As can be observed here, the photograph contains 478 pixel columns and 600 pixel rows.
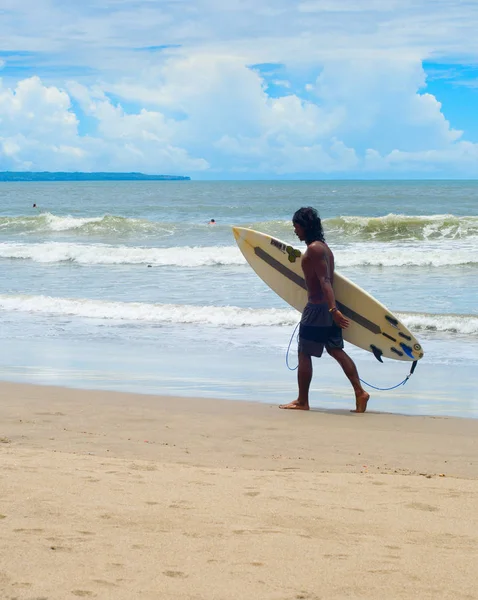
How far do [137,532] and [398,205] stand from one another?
44631 mm

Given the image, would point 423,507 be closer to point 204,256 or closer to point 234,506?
point 234,506

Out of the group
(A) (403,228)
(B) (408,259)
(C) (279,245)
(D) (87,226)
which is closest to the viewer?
(C) (279,245)

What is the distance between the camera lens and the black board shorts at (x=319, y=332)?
5.73 m

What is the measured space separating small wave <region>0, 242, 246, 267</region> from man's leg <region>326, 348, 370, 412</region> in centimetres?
1179

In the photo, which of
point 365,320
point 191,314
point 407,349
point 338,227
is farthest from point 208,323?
point 338,227

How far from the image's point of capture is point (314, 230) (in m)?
5.78

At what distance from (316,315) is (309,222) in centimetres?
69

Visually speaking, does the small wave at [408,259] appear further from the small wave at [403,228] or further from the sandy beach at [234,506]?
the sandy beach at [234,506]

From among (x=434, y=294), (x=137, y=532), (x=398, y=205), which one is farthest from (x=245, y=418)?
(x=398, y=205)

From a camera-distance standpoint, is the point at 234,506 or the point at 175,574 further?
the point at 234,506

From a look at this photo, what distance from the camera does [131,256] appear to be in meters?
19.1

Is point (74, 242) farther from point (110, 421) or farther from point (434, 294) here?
point (110, 421)

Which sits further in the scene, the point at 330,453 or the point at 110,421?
the point at 110,421

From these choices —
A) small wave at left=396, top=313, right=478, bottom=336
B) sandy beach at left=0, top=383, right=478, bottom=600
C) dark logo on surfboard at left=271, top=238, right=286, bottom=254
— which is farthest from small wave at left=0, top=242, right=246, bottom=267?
sandy beach at left=0, top=383, right=478, bottom=600
